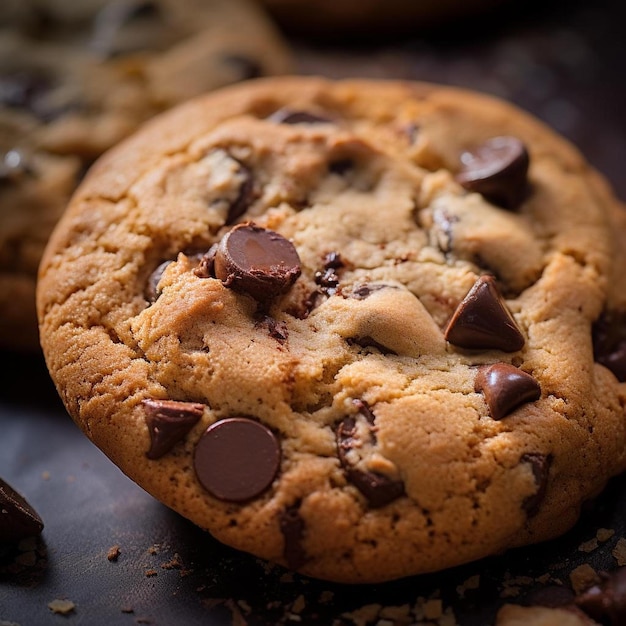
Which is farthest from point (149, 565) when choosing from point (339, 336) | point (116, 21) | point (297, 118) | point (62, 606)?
point (116, 21)

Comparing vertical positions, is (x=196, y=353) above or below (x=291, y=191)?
below

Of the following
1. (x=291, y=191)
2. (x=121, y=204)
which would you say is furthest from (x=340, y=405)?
(x=121, y=204)

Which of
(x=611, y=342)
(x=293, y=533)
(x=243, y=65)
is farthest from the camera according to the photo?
(x=243, y=65)

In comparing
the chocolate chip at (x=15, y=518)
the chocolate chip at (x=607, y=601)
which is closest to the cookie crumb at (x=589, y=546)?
the chocolate chip at (x=607, y=601)

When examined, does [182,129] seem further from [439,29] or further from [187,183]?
[439,29]

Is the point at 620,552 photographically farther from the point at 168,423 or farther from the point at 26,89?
the point at 26,89

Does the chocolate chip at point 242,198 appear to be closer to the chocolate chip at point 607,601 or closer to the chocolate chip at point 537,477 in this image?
the chocolate chip at point 537,477
